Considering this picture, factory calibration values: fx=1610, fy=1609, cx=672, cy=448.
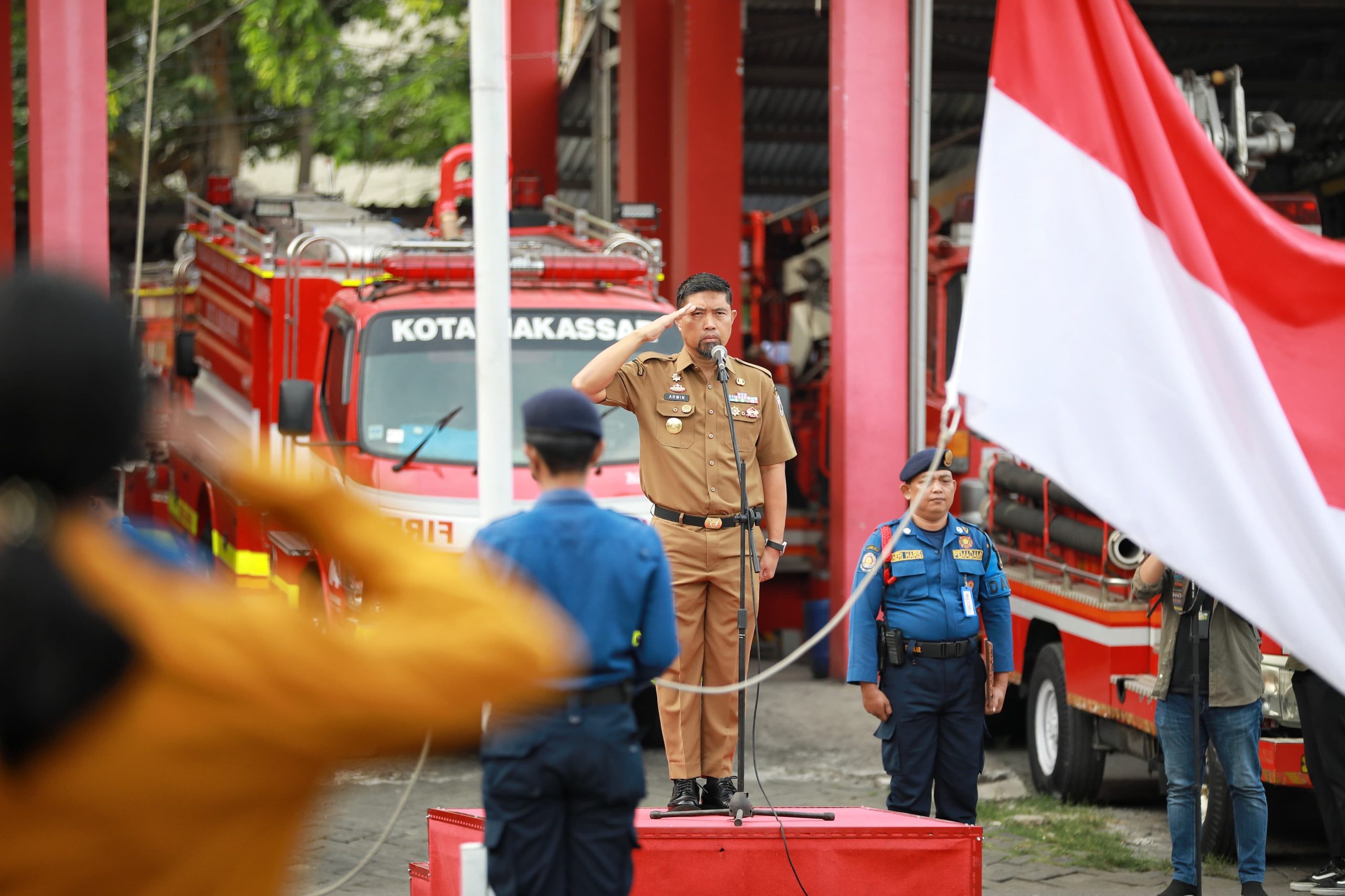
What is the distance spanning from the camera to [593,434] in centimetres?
401

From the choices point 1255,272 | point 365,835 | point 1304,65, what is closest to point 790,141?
point 1304,65

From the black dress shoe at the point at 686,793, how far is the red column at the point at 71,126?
26.8 ft

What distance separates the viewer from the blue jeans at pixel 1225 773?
6.69 metres

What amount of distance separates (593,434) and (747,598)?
2.98 meters

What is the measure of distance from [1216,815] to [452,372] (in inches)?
196

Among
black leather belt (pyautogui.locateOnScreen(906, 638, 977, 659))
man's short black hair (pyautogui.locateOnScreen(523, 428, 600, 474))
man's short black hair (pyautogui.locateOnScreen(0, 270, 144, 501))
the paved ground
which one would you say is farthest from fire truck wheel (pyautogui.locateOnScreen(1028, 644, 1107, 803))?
man's short black hair (pyautogui.locateOnScreen(0, 270, 144, 501))

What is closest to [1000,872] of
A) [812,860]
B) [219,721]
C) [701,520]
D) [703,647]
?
[703,647]

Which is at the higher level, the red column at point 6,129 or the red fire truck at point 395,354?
the red column at point 6,129

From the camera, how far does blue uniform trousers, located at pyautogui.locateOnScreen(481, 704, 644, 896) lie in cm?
397

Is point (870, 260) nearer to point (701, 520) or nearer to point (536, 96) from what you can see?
point (701, 520)

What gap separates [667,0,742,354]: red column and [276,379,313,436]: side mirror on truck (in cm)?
819

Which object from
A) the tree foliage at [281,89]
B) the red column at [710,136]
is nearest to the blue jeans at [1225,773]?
the red column at [710,136]

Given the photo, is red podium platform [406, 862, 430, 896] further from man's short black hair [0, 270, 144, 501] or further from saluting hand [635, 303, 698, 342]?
man's short black hair [0, 270, 144, 501]

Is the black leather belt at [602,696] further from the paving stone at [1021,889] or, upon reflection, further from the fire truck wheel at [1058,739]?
the fire truck wheel at [1058,739]
